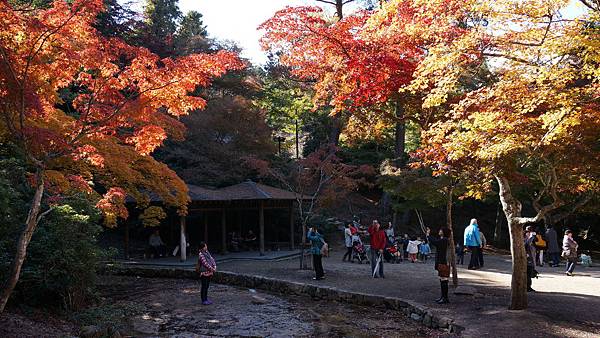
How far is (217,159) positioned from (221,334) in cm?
1453

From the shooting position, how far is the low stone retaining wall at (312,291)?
912 cm

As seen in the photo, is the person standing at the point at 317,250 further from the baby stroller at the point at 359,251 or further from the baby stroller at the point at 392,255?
the baby stroller at the point at 392,255

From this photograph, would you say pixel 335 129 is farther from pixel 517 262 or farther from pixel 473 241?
pixel 517 262

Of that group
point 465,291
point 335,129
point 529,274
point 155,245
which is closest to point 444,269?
point 465,291

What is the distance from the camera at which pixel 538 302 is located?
9375mm

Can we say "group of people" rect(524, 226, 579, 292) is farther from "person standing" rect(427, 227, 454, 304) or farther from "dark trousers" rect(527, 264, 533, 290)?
"person standing" rect(427, 227, 454, 304)

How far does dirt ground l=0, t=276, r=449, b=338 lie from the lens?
875 centimetres

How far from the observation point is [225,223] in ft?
68.5

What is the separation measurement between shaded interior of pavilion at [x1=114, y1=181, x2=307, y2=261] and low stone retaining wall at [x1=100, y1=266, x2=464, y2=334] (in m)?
1.92

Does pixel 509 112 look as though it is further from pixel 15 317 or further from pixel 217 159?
pixel 217 159

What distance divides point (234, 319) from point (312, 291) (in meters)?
2.91

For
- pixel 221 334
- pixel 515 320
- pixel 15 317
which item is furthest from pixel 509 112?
pixel 15 317

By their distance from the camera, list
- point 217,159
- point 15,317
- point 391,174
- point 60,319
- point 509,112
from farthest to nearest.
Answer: point 217,159 → point 391,174 → point 60,319 → point 15,317 → point 509,112

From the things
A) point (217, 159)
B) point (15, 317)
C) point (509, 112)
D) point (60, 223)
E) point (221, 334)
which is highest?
point (217, 159)
